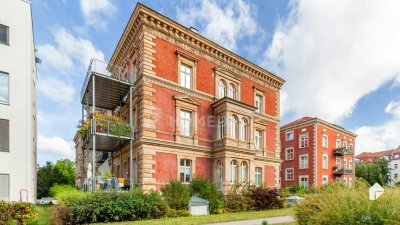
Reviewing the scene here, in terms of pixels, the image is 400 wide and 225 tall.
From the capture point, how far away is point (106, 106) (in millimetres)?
22688

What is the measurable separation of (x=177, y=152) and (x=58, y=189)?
7.83m

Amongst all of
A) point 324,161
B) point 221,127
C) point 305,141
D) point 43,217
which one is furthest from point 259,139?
point 324,161

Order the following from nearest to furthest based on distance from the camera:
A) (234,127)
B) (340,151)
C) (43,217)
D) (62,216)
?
(62,216), (43,217), (234,127), (340,151)

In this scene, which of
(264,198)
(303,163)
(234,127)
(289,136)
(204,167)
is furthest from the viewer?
(289,136)

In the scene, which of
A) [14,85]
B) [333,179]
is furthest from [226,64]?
[333,179]

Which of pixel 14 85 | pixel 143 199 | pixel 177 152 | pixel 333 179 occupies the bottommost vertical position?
pixel 333 179

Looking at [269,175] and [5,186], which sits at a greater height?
[5,186]

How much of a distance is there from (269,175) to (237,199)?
9.05m

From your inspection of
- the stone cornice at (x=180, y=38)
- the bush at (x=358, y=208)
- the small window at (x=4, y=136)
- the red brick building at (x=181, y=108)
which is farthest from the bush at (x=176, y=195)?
the stone cornice at (x=180, y=38)

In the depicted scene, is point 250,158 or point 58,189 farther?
point 250,158

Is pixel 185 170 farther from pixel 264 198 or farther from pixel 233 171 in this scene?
pixel 264 198

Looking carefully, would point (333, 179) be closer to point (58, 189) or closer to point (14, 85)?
point (58, 189)

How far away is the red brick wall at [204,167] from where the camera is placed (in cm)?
1969

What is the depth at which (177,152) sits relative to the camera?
1853 cm
